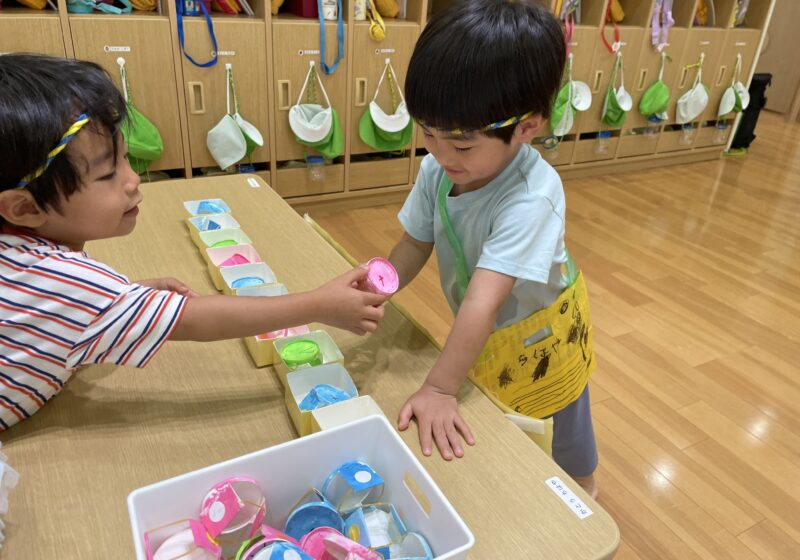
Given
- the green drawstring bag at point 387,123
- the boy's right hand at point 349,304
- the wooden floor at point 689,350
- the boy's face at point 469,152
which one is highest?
the boy's face at point 469,152

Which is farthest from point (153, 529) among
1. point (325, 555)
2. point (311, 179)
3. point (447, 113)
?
point (311, 179)

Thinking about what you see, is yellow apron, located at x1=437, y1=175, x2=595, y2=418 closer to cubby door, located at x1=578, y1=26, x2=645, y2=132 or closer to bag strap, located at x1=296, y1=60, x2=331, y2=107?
bag strap, located at x1=296, y1=60, x2=331, y2=107

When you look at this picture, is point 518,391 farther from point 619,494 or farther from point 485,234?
point 619,494

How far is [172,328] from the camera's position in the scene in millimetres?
693

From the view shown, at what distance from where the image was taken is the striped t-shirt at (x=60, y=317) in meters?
0.63

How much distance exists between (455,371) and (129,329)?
1.36 ft

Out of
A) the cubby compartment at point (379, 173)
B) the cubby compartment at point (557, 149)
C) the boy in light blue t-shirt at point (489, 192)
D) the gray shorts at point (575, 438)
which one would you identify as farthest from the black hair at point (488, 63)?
the cubby compartment at point (557, 149)

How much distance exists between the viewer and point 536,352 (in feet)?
3.43

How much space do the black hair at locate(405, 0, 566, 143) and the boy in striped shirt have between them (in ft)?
1.26

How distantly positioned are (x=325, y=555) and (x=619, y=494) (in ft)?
4.11

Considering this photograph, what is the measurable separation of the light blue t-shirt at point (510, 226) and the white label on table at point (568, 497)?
11.5 inches

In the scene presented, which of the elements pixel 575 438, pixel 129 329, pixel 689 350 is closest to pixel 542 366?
pixel 575 438

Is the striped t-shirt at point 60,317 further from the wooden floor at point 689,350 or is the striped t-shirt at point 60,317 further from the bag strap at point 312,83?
the bag strap at point 312,83

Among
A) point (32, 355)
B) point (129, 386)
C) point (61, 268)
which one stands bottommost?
point (129, 386)
